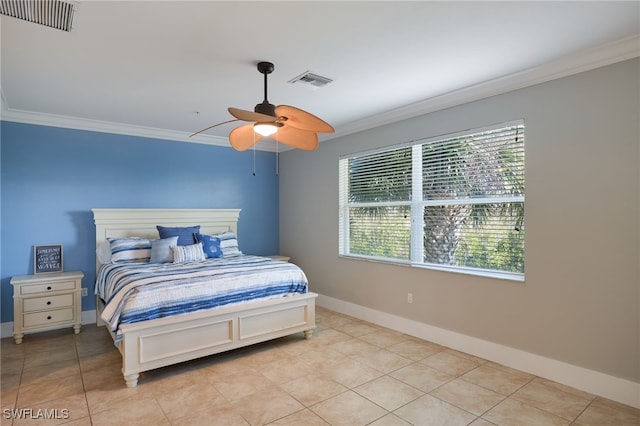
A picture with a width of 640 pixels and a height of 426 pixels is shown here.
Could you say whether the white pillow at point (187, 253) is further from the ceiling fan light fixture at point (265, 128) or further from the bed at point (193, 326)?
the ceiling fan light fixture at point (265, 128)

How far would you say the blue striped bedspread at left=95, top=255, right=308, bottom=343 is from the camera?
9.67 ft

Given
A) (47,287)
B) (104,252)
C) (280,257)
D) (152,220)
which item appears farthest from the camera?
(280,257)

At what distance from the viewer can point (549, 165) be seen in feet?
9.48

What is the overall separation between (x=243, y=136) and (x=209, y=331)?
175 centimetres

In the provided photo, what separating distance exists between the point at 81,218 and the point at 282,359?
3.08 meters

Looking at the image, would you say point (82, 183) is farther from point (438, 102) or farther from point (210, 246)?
point (438, 102)

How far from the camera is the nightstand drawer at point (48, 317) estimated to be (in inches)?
150

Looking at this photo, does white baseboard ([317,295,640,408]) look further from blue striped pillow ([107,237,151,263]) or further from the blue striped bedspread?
blue striped pillow ([107,237,151,263])

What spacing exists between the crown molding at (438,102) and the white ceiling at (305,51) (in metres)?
0.01

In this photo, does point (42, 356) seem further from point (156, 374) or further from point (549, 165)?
point (549, 165)

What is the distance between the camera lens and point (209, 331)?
3.20 metres

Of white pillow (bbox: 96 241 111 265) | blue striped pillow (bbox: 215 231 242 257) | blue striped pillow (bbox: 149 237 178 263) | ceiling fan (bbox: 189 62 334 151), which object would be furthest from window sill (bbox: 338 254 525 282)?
white pillow (bbox: 96 241 111 265)

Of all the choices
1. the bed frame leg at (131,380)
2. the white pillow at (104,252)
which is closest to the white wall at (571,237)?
the bed frame leg at (131,380)

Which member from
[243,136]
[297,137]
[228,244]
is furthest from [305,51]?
[228,244]
